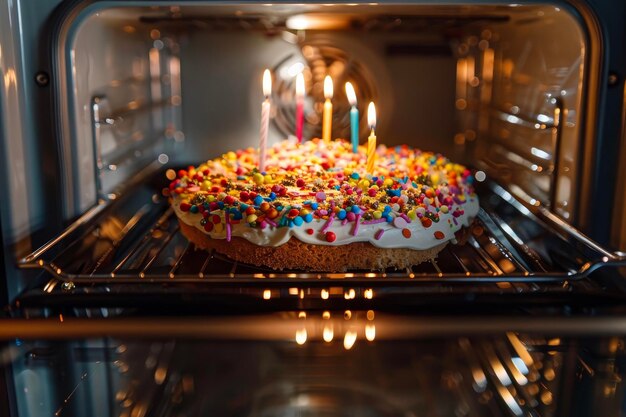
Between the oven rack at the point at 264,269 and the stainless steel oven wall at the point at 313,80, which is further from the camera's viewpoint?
the stainless steel oven wall at the point at 313,80

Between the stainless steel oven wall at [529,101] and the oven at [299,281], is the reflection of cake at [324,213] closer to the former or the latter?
the oven at [299,281]

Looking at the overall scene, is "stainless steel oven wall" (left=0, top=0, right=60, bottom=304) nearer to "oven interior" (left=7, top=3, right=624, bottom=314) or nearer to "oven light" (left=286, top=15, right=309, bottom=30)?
"oven interior" (left=7, top=3, right=624, bottom=314)

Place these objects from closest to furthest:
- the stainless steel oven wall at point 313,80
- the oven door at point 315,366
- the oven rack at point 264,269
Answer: the oven door at point 315,366 → the oven rack at point 264,269 → the stainless steel oven wall at point 313,80

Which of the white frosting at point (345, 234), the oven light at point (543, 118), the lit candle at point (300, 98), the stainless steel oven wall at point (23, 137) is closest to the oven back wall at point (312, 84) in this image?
the lit candle at point (300, 98)

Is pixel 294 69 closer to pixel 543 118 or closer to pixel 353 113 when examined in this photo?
pixel 353 113

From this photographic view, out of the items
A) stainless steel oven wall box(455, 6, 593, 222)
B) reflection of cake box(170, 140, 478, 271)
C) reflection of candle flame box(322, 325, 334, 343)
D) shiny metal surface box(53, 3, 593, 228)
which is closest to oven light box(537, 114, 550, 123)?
stainless steel oven wall box(455, 6, 593, 222)

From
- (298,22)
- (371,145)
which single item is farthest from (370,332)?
(298,22)
